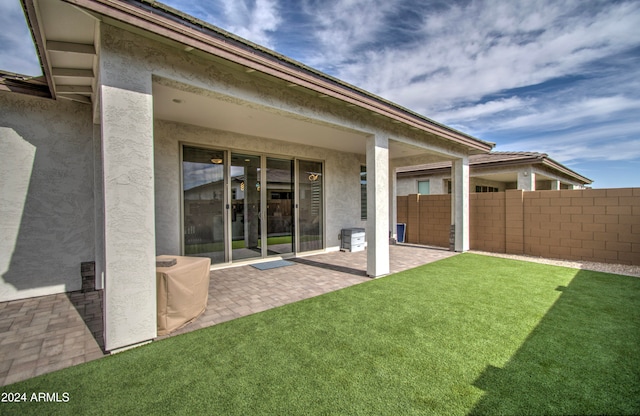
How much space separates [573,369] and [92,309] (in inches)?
245

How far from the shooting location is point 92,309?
407 cm

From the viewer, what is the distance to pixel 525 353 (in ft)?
8.98

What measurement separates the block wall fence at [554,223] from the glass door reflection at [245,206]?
274 inches

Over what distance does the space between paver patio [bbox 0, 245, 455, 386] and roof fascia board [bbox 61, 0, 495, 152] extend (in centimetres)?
349

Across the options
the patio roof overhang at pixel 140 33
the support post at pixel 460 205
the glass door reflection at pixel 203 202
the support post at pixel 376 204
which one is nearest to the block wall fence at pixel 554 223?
the support post at pixel 460 205

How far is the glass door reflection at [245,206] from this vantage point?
677 cm

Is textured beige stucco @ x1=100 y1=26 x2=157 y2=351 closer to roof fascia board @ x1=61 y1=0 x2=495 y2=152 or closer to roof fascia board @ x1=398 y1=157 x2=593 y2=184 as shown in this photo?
roof fascia board @ x1=61 y1=0 x2=495 y2=152

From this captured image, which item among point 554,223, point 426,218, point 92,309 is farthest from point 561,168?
point 92,309

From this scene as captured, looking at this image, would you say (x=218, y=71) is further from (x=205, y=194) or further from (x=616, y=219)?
(x=616, y=219)

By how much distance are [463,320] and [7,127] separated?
26.3ft

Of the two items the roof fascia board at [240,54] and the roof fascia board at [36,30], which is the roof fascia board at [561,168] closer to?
the roof fascia board at [240,54]

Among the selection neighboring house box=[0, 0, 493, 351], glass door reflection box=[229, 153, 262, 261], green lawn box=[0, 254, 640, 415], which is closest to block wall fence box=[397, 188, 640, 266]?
neighboring house box=[0, 0, 493, 351]

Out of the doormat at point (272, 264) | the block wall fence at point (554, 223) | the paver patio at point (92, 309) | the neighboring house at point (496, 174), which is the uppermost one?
the neighboring house at point (496, 174)

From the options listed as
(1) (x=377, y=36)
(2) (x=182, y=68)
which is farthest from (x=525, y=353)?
(1) (x=377, y=36)
